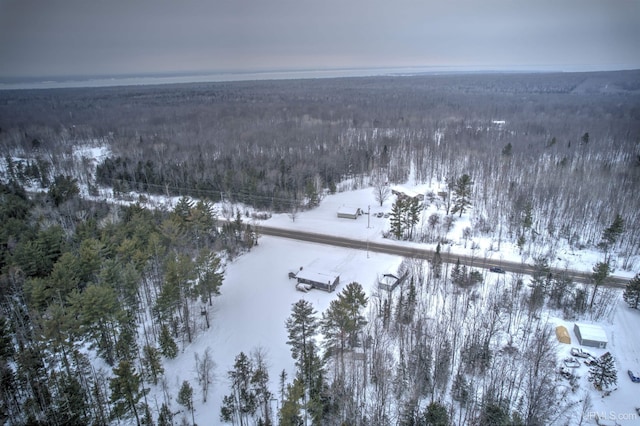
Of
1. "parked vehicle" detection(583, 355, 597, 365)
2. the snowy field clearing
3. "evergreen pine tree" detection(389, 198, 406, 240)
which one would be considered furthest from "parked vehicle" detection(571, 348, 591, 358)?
"evergreen pine tree" detection(389, 198, 406, 240)

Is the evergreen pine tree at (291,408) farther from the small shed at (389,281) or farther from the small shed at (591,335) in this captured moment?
the small shed at (591,335)

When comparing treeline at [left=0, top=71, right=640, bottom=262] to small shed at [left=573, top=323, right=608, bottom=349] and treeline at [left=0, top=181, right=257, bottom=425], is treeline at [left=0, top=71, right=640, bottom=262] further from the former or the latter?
treeline at [left=0, top=181, right=257, bottom=425]

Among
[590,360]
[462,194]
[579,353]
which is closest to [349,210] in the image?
[462,194]

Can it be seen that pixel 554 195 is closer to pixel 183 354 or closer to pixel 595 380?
pixel 595 380

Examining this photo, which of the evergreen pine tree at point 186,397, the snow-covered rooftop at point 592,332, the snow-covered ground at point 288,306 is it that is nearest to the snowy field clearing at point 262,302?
the snow-covered ground at point 288,306

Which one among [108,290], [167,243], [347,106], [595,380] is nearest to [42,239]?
[167,243]

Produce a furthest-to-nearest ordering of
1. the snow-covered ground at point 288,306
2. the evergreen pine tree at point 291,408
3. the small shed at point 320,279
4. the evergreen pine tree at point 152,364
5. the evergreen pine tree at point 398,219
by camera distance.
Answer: the evergreen pine tree at point 398,219
the small shed at point 320,279
the snow-covered ground at point 288,306
the evergreen pine tree at point 152,364
the evergreen pine tree at point 291,408

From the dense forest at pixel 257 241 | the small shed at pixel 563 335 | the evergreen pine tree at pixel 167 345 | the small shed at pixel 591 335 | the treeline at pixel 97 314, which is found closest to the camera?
the treeline at pixel 97 314

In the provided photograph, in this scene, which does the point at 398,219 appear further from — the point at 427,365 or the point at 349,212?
the point at 427,365
